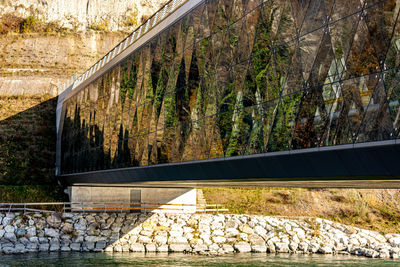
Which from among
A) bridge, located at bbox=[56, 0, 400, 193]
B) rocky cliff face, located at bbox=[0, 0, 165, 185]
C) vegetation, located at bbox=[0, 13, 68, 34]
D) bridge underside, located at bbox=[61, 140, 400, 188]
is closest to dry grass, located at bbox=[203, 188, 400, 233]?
bridge, located at bbox=[56, 0, 400, 193]

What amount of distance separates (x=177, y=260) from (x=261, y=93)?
44.7 ft

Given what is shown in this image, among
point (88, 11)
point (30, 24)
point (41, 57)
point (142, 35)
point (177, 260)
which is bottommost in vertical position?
point (177, 260)

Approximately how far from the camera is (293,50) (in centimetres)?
1648

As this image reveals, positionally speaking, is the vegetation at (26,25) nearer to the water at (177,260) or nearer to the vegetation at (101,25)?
the vegetation at (101,25)

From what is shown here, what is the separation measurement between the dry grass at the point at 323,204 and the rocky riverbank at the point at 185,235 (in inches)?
185

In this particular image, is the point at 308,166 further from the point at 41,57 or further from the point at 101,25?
the point at 101,25

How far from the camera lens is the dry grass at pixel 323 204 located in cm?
4184

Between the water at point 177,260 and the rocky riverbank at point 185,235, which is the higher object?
the rocky riverbank at point 185,235

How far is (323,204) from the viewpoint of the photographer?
145 ft

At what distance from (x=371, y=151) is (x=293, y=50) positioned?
455 centimetres

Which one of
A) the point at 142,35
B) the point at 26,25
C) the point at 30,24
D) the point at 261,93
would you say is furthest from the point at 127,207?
the point at 30,24

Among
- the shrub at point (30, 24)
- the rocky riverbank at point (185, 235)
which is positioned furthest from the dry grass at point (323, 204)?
the shrub at point (30, 24)

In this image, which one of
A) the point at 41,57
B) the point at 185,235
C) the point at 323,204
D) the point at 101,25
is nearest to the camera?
the point at 185,235

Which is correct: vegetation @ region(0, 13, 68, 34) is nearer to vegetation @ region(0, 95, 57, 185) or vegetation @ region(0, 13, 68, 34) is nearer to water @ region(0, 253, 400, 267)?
vegetation @ region(0, 95, 57, 185)
